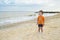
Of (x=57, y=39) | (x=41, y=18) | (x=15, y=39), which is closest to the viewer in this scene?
(x=57, y=39)

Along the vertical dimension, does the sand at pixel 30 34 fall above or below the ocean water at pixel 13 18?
below

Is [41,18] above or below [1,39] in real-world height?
above

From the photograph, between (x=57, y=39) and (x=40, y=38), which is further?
(x=40, y=38)

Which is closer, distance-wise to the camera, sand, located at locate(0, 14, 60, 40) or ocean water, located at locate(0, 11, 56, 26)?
sand, located at locate(0, 14, 60, 40)

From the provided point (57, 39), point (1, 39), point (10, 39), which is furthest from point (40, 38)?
point (1, 39)

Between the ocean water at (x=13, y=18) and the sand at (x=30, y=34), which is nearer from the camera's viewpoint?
the sand at (x=30, y=34)

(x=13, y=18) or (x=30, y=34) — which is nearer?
(x=30, y=34)

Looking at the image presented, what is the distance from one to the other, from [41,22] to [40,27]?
0.47 meters

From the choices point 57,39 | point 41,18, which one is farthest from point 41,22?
point 57,39

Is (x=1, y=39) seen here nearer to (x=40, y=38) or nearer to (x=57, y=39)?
(x=40, y=38)

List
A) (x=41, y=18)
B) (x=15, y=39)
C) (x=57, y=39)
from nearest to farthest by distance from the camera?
(x=57, y=39) → (x=15, y=39) → (x=41, y=18)

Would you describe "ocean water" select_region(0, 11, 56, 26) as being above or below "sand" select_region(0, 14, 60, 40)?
above

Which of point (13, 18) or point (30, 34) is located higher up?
point (13, 18)

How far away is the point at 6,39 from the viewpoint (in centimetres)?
945
